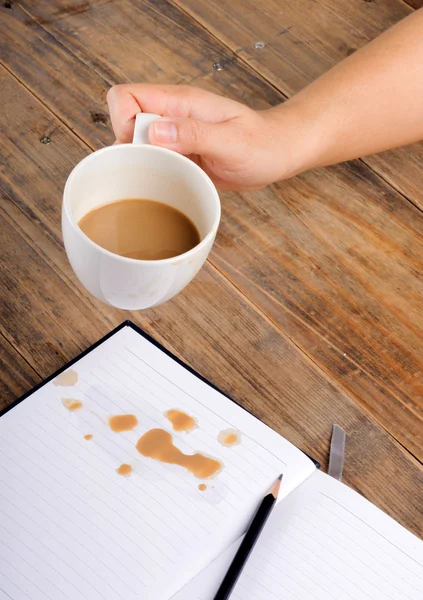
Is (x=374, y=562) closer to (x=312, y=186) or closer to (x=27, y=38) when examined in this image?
(x=312, y=186)

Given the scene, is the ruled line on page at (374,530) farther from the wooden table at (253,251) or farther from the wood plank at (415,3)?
the wood plank at (415,3)

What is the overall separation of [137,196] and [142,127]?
0.06 meters

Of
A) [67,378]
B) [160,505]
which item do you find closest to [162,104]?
[67,378]

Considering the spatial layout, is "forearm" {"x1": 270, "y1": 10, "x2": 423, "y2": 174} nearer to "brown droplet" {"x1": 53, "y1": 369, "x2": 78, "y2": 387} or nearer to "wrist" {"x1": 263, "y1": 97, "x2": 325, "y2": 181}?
"wrist" {"x1": 263, "y1": 97, "x2": 325, "y2": 181}

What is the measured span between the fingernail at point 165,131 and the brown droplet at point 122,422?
0.25m

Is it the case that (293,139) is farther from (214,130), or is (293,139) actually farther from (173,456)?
(173,456)

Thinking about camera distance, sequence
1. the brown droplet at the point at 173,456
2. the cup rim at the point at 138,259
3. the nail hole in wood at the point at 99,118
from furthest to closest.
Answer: the nail hole in wood at the point at 99,118 < the brown droplet at the point at 173,456 < the cup rim at the point at 138,259

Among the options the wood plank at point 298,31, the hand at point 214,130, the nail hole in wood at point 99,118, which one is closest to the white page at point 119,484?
the hand at point 214,130

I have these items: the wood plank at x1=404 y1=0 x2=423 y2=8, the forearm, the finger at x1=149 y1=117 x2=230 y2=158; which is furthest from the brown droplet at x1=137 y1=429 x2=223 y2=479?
the wood plank at x1=404 y1=0 x2=423 y2=8

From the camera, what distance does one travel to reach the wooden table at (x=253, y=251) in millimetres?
Answer: 730

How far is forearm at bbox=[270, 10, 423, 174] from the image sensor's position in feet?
2.79

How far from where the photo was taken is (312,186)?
880 millimetres

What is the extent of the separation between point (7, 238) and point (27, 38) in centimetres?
33

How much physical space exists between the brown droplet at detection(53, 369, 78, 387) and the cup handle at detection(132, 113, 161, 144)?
8.9 inches
